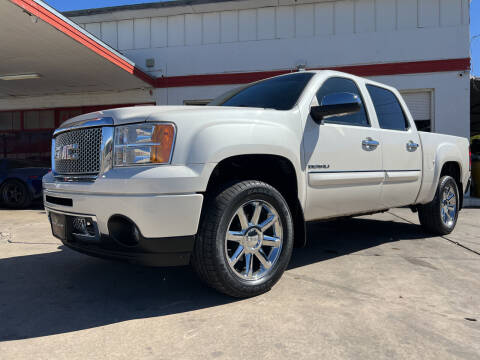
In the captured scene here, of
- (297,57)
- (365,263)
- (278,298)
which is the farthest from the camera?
(297,57)

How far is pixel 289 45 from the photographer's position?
11117 mm

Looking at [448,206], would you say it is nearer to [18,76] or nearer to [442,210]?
[442,210]

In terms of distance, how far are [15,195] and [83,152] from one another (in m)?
7.09

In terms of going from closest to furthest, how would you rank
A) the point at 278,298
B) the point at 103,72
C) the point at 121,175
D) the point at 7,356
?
the point at 7,356 → the point at 121,175 → the point at 278,298 → the point at 103,72

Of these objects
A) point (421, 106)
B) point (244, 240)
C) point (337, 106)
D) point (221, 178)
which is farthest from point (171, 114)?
point (421, 106)

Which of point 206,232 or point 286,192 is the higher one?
point 286,192

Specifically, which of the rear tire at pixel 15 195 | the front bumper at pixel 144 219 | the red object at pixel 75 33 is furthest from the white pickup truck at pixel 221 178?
the rear tire at pixel 15 195

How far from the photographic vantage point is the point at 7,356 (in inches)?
74.7

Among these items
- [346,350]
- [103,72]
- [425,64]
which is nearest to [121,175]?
[346,350]

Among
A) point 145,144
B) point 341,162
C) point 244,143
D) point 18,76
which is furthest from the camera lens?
point 18,76

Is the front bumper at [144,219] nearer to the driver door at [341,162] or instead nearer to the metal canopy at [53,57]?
the driver door at [341,162]

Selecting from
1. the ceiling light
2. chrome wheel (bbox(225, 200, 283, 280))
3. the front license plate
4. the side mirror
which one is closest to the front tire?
chrome wheel (bbox(225, 200, 283, 280))

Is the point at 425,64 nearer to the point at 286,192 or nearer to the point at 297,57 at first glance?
the point at 297,57

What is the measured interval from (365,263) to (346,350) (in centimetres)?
181
